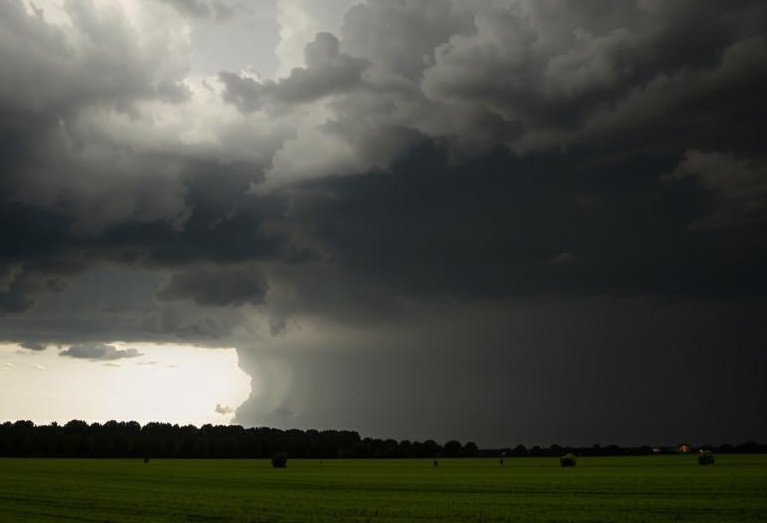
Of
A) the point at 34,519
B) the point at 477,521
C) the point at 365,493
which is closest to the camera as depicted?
the point at 477,521

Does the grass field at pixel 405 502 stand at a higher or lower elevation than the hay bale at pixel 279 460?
lower

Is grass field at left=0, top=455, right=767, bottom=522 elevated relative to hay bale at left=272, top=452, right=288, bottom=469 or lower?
lower

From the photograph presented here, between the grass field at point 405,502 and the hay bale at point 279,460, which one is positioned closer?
the grass field at point 405,502

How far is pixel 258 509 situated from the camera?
38.6 meters

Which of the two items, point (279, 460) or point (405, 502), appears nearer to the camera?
point (405, 502)

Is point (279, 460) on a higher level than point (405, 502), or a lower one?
higher

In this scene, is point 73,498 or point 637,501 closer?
point 637,501

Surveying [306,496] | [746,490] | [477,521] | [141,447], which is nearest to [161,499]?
[306,496]

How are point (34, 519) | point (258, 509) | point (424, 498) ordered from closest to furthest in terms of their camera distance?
1. point (34, 519)
2. point (258, 509)
3. point (424, 498)

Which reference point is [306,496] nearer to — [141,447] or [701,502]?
[701,502]

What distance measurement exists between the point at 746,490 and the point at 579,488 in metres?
10.6

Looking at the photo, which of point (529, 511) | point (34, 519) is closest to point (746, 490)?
point (529, 511)

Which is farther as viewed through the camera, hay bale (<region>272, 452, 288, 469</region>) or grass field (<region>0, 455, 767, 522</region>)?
hay bale (<region>272, 452, 288, 469</region>)

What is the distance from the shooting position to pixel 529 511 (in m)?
36.8
